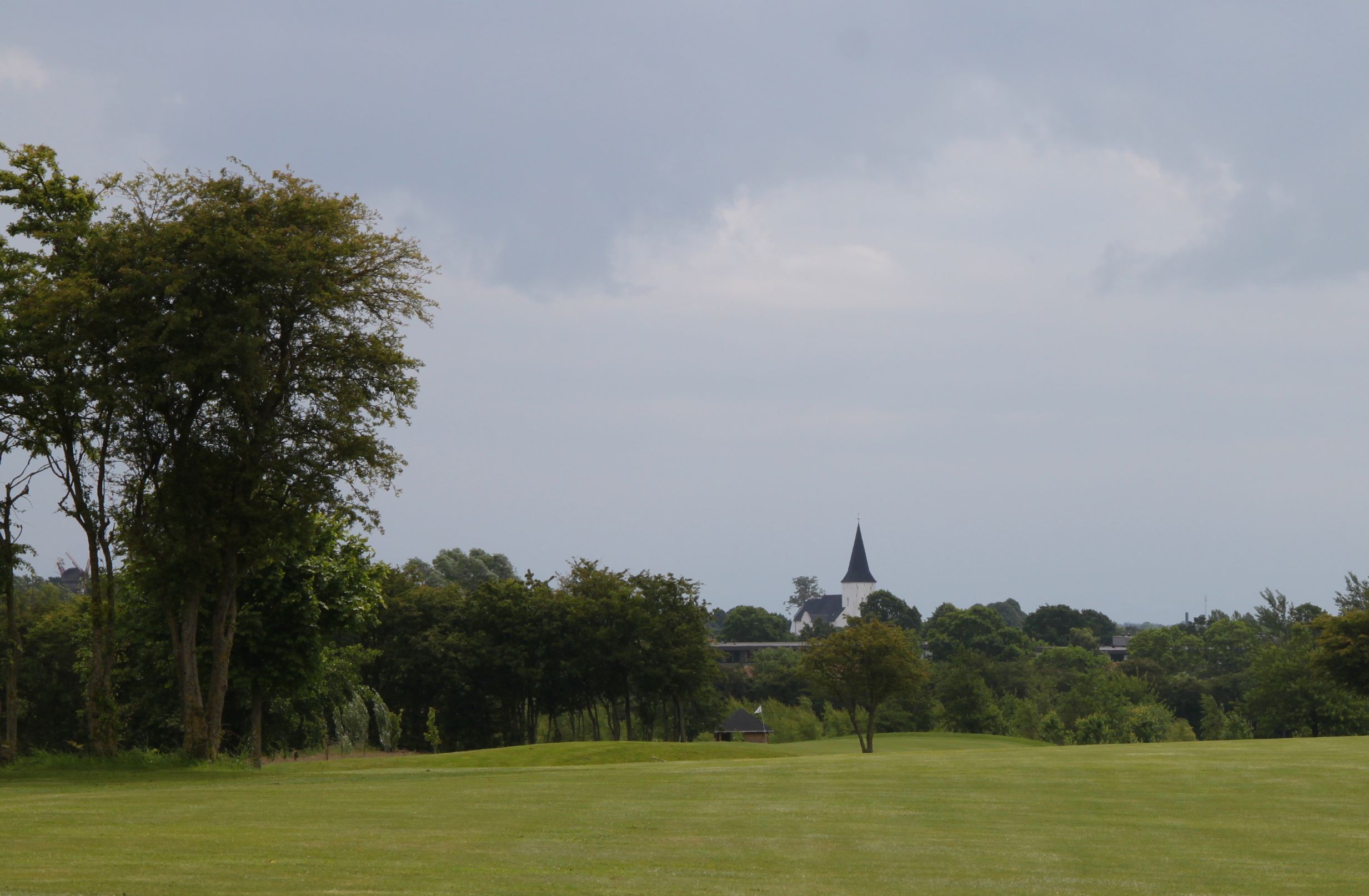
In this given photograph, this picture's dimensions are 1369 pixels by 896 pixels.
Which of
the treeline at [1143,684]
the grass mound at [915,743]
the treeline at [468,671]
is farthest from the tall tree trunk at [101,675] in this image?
the treeline at [1143,684]

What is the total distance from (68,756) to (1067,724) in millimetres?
74471

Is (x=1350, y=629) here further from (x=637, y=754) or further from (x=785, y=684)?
(x=785, y=684)

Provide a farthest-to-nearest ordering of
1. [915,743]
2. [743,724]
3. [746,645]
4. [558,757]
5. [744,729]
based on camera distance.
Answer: [746,645] → [743,724] → [744,729] → [915,743] → [558,757]

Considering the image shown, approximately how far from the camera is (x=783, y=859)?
1360 centimetres

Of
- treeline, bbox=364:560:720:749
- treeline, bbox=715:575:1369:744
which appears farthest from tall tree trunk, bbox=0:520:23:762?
treeline, bbox=715:575:1369:744

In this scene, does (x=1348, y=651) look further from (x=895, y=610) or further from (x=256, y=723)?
(x=895, y=610)

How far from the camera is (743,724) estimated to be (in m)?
88.6

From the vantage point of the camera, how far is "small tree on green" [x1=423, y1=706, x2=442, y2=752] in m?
64.8

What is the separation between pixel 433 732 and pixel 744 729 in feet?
98.1

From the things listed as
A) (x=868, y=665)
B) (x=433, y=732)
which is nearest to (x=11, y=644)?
(x=433, y=732)

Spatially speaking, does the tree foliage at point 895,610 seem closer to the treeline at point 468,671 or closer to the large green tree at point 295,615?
the treeline at point 468,671

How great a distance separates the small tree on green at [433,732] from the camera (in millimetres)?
64750

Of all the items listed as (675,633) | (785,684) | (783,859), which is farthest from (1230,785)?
(785,684)

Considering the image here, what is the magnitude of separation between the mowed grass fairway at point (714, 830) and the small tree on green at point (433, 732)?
38926 millimetres
